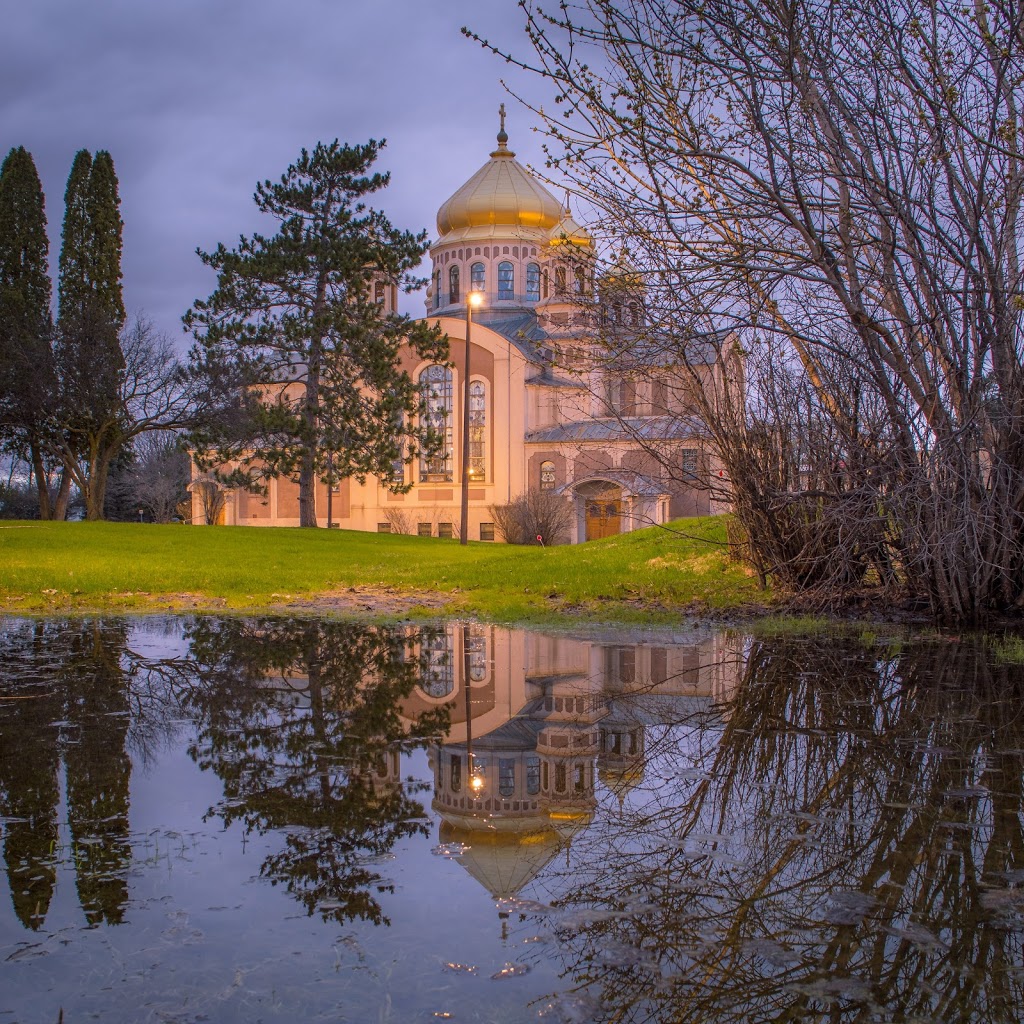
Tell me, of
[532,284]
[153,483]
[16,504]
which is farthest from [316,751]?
[153,483]

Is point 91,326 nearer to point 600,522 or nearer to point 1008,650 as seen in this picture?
point 600,522

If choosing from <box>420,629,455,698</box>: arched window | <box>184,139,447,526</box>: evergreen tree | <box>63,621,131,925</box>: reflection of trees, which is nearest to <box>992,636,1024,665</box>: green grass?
<box>420,629,455,698</box>: arched window

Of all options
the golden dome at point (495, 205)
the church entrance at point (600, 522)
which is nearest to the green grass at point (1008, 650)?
the church entrance at point (600, 522)

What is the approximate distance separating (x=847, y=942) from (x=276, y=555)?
72.1ft

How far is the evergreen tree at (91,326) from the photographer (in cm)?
3788

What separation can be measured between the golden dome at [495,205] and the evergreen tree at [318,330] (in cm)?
1713

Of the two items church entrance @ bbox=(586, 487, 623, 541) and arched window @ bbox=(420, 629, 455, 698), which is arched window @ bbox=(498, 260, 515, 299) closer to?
church entrance @ bbox=(586, 487, 623, 541)

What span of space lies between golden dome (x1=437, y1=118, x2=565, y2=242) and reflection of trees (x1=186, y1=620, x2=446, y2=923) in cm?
5125

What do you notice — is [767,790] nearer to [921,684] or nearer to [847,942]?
[847,942]

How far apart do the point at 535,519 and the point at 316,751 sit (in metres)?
41.4

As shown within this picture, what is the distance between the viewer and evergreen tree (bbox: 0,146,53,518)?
122 feet

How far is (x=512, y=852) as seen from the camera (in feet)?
11.8

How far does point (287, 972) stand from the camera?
269 cm

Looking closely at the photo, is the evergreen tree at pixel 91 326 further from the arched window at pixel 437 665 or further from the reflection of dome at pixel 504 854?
the reflection of dome at pixel 504 854
